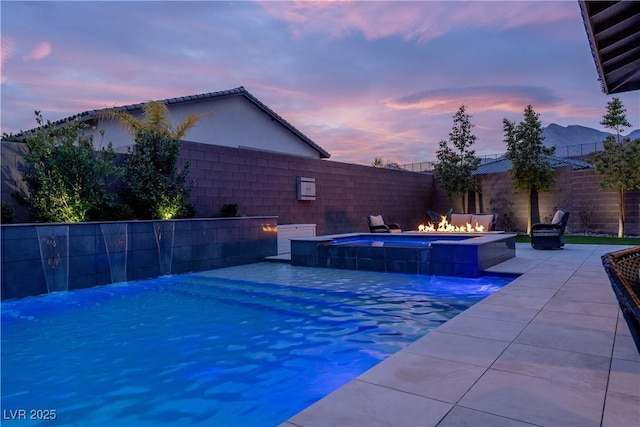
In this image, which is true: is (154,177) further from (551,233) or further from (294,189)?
(551,233)

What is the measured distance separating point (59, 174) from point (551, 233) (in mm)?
10625

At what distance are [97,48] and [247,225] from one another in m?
5.36

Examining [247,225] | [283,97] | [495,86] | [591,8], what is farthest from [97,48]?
[495,86]

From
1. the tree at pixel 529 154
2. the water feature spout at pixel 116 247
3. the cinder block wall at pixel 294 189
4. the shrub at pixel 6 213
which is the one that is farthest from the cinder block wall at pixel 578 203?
the shrub at pixel 6 213

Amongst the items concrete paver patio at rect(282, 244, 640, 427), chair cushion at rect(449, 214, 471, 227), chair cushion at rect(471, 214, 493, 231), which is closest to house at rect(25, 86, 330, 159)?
chair cushion at rect(449, 214, 471, 227)

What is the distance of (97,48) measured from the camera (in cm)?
884

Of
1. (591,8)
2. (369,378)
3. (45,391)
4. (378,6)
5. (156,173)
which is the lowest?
(45,391)

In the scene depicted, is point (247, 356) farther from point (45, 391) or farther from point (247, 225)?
point (247, 225)

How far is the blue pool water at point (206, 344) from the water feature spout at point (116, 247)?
0.52m

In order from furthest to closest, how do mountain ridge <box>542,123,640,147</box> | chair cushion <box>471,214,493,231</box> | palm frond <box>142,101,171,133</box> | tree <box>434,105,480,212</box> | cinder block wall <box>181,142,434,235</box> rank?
mountain ridge <box>542,123,640,147</box>
tree <box>434,105,480,212</box>
chair cushion <box>471,214,493,231</box>
cinder block wall <box>181,142,434,235</box>
palm frond <box>142,101,171,133</box>

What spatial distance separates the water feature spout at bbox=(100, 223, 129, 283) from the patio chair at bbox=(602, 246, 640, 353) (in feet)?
23.3

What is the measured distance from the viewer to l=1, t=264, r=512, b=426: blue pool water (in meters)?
2.53

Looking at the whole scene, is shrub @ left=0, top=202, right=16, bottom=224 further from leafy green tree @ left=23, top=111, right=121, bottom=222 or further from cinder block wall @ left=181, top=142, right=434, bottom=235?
Answer: cinder block wall @ left=181, top=142, right=434, bottom=235

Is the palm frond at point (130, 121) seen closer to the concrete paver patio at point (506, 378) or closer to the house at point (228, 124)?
the house at point (228, 124)
